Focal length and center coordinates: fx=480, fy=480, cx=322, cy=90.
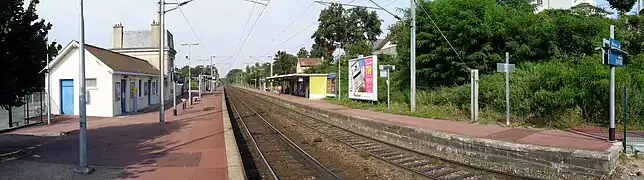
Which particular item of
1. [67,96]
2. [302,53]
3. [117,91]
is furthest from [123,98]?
[302,53]

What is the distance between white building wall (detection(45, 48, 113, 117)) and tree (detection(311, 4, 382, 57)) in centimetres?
4831

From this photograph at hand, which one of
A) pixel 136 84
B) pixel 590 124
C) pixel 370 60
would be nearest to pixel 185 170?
pixel 590 124

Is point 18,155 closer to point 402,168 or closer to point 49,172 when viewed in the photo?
point 49,172

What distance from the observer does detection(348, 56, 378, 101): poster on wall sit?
26.3 m

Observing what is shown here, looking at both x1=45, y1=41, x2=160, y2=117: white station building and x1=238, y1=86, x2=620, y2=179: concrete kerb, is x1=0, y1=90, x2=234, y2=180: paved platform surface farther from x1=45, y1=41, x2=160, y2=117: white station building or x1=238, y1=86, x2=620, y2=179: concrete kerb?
x1=45, y1=41, x2=160, y2=117: white station building

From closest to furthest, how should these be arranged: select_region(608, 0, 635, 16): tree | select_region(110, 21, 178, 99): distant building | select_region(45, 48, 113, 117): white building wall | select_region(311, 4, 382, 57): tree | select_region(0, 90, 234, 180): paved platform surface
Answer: select_region(0, 90, 234, 180): paved platform surface < select_region(45, 48, 113, 117): white building wall < select_region(608, 0, 635, 16): tree < select_region(110, 21, 178, 99): distant building < select_region(311, 4, 382, 57): tree

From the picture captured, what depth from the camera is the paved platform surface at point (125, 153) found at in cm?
802

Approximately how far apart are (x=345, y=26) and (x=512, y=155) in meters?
60.6

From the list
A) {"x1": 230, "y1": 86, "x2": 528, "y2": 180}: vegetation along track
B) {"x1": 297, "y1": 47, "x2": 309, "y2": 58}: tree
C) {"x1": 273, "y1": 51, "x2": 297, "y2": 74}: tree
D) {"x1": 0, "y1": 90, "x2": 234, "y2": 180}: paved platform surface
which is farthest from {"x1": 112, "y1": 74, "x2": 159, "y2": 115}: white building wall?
{"x1": 297, "y1": 47, "x2": 309, "y2": 58}: tree

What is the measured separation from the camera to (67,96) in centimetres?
2352

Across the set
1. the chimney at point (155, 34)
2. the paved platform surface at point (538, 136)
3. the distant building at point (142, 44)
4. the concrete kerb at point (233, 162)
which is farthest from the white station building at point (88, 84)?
the chimney at point (155, 34)

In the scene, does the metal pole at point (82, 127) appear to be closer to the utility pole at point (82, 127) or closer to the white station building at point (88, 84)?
the utility pole at point (82, 127)

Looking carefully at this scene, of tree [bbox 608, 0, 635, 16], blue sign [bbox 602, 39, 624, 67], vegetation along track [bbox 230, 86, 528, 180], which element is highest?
tree [bbox 608, 0, 635, 16]

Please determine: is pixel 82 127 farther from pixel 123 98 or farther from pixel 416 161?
pixel 123 98
